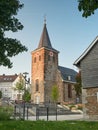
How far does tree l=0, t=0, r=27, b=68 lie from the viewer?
18.6 m

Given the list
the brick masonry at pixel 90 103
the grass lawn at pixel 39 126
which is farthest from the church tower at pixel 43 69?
the grass lawn at pixel 39 126

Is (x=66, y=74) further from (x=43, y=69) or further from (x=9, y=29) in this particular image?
(x=9, y=29)

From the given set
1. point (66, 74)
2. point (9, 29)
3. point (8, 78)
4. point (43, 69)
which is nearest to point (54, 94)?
point (43, 69)

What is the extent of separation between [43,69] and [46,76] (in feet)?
5.85

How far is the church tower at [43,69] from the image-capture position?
2299 inches

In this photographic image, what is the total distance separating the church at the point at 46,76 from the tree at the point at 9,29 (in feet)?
127

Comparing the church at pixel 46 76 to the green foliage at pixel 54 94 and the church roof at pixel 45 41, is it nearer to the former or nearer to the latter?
the church roof at pixel 45 41

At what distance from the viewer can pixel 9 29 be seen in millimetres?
19469

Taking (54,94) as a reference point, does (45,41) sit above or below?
above

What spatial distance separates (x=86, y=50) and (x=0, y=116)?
366 inches

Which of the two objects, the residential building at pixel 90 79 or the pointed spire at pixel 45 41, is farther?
the pointed spire at pixel 45 41

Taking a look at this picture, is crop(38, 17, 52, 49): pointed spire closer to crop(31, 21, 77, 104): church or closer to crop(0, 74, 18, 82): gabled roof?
crop(31, 21, 77, 104): church

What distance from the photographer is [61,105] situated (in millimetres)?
56281

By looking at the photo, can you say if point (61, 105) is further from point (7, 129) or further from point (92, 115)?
point (7, 129)
